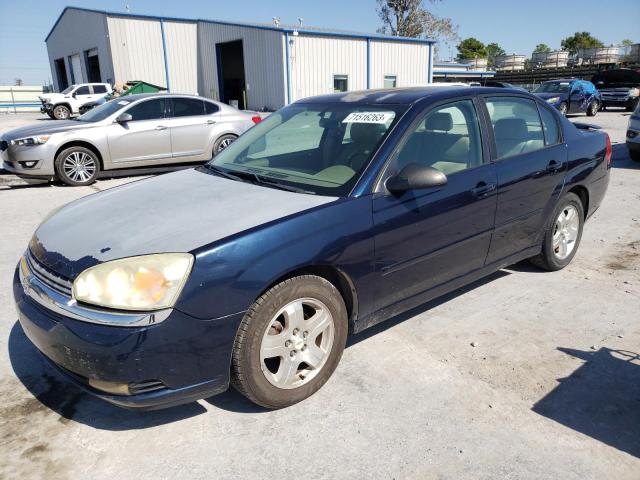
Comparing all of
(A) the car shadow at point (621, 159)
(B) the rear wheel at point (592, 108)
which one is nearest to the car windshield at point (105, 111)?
(A) the car shadow at point (621, 159)

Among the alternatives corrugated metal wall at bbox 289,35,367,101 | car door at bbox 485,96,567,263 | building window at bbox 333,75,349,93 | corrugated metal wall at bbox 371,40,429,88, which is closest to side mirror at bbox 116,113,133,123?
car door at bbox 485,96,567,263

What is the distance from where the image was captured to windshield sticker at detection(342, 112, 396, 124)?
3.25 metres

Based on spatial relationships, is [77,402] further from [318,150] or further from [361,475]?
[318,150]

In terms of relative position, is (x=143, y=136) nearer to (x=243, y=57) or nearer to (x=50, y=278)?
(x=50, y=278)

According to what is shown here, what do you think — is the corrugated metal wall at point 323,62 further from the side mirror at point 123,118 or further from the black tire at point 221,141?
the side mirror at point 123,118

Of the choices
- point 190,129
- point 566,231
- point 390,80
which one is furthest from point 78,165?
point 390,80

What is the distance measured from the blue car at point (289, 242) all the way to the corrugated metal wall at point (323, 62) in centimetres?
2040

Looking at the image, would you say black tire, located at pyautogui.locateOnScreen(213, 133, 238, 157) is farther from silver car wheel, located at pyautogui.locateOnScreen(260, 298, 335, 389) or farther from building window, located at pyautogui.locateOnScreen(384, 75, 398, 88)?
building window, located at pyautogui.locateOnScreen(384, 75, 398, 88)

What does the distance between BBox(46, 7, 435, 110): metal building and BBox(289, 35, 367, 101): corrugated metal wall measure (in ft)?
0.14

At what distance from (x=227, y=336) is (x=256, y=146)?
1.88 metres

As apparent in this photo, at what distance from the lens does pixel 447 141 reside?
3.50 m

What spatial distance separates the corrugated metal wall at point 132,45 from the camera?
2845 centimetres

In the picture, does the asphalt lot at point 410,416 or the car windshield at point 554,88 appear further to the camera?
the car windshield at point 554,88

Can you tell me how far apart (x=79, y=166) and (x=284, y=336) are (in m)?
7.51
